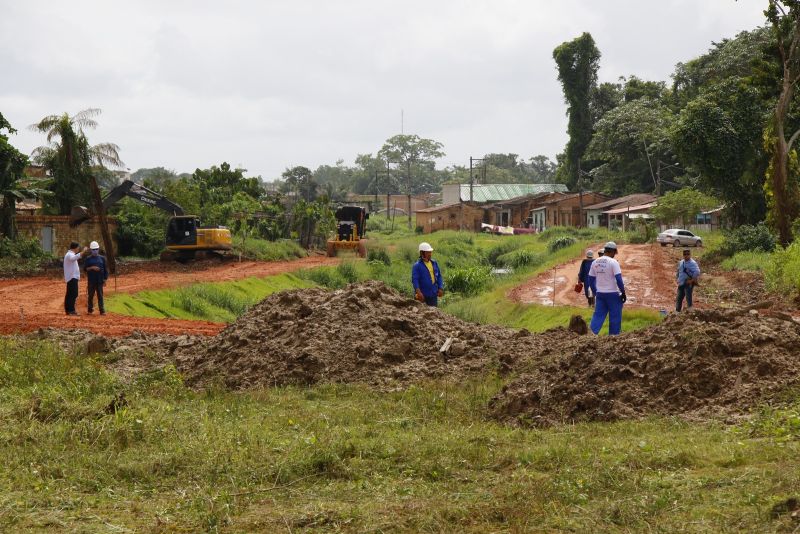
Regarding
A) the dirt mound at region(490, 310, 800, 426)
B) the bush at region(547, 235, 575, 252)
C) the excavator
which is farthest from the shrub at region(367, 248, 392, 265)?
the dirt mound at region(490, 310, 800, 426)

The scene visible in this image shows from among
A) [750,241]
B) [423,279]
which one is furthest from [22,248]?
[750,241]

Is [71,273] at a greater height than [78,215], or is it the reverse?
[78,215]

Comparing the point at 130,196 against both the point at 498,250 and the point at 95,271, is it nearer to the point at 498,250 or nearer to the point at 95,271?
the point at 95,271

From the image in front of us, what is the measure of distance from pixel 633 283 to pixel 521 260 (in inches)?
708

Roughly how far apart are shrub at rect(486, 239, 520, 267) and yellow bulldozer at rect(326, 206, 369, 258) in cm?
701

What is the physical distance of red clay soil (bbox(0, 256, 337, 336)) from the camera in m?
19.2

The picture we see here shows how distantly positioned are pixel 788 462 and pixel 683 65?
78.4 metres

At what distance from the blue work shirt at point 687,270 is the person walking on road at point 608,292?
4.77 metres

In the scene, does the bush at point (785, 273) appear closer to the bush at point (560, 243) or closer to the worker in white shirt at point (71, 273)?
the worker in white shirt at point (71, 273)

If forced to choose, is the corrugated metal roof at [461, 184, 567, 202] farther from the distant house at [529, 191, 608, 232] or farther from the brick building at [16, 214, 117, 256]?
the brick building at [16, 214, 117, 256]

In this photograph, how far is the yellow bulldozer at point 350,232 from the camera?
1983 inches

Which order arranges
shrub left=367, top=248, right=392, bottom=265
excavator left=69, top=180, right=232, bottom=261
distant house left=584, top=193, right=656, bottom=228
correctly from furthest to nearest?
distant house left=584, top=193, right=656, bottom=228 < shrub left=367, top=248, right=392, bottom=265 < excavator left=69, top=180, right=232, bottom=261

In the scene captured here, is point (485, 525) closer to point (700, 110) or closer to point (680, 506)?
point (680, 506)

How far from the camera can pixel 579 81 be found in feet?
297
